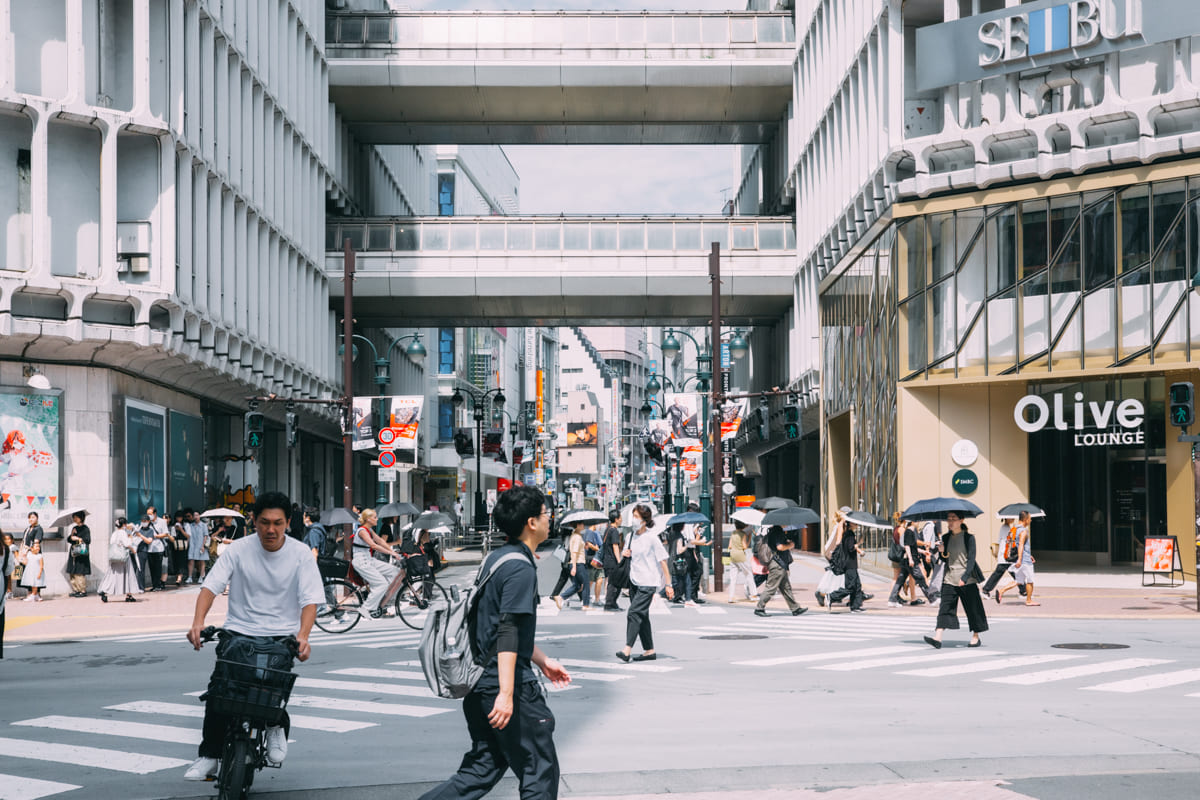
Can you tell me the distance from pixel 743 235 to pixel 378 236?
13.1 metres

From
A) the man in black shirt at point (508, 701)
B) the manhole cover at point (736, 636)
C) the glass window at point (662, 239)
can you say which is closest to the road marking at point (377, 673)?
the manhole cover at point (736, 636)

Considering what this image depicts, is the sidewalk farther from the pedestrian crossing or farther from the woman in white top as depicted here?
the woman in white top

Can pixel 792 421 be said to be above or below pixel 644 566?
above

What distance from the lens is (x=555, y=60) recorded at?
4981 cm

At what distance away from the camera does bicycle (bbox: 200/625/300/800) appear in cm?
775

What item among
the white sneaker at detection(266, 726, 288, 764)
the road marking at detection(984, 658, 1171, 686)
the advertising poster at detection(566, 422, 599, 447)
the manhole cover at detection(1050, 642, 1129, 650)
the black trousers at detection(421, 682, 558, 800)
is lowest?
the manhole cover at detection(1050, 642, 1129, 650)

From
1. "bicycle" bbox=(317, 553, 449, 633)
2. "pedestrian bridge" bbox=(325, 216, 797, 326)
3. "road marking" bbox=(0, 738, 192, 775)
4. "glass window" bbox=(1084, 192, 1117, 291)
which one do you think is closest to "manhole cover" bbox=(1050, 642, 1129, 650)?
"bicycle" bbox=(317, 553, 449, 633)

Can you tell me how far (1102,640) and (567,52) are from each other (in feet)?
117

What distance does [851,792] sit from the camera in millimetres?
8664

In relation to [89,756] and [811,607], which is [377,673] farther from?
[811,607]

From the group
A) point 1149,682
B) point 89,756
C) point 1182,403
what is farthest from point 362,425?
point 89,756

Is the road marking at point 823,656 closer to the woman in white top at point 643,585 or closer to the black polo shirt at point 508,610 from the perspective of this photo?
the woman in white top at point 643,585

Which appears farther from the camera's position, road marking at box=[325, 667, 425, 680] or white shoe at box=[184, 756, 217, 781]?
road marking at box=[325, 667, 425, 680]

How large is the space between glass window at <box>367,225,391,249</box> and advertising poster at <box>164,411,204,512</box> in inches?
577
